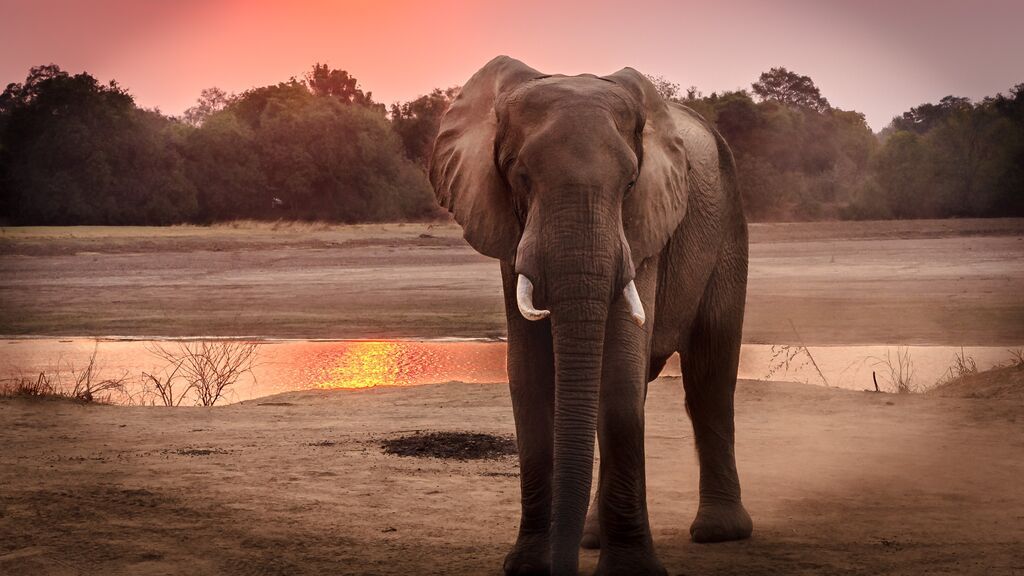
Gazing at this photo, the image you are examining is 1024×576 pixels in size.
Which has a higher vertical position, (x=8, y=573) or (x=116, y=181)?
(x=116, y=181)

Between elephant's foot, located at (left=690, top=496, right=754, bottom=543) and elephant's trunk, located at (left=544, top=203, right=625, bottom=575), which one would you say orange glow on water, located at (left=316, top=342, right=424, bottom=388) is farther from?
elephant's trunk, located at (left=544, top=203, right=625, bottom=575)

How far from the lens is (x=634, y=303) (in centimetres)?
573

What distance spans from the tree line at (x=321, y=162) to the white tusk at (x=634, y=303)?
34.6 metres

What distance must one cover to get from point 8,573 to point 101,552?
1.63 feet

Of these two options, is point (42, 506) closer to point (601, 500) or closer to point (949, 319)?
point (601, 500)

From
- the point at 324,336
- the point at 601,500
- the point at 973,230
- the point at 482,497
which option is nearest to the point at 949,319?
the point at 324,336

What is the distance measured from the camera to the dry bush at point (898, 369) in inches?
560

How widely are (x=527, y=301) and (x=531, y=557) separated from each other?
4.22 feet

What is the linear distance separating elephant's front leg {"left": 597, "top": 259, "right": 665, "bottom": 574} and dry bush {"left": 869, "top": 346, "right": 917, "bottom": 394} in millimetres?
7644

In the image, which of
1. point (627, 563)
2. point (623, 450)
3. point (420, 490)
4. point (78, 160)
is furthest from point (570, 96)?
point (78, 160)

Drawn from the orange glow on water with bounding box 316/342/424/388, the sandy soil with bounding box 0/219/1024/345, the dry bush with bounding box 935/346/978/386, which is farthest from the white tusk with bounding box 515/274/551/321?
the sandy soil with bounding box 0/219/1024/345

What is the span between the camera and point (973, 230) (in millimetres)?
38500

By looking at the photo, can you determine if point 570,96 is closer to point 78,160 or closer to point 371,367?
point 371,367

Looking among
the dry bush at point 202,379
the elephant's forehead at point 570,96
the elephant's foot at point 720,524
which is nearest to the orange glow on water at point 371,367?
the dry bush at point 202,379
